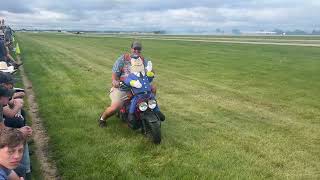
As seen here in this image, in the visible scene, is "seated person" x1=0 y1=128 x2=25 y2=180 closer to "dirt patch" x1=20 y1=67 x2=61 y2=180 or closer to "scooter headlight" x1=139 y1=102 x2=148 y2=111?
"dirt patch" x1=20 y1=67 x2=61 y2=180

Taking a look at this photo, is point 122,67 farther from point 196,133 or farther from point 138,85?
point 196,133

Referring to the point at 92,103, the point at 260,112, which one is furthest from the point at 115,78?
the point at 260,112

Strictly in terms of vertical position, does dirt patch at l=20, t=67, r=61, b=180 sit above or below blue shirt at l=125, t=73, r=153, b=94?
below

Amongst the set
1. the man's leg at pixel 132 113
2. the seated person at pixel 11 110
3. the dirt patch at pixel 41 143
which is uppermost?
the seated person at pixel 11 110

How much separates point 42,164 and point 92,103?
5311mm

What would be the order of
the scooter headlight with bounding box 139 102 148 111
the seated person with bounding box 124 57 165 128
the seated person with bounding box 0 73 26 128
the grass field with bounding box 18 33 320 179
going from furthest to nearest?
the seated person with bounding box 124 57 165 128 < the scooter headlight with bounding box 139 102 148 111 < the grass field with bounding box 18 33 320 179 < the seated person with bounding box 0 73 26 128

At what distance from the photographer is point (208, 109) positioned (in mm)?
12430

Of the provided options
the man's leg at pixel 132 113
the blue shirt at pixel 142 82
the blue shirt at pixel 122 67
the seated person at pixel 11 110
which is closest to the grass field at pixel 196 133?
the man's leg at pixel 132 113

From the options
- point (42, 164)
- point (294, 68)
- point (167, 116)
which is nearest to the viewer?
point (42, 164)

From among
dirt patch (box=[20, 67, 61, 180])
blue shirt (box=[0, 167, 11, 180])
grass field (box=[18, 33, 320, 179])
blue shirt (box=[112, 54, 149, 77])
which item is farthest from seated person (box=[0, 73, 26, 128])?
blue shirt (box=[112, 54, 149, 77])

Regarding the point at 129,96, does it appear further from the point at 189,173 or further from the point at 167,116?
the point at 189,173

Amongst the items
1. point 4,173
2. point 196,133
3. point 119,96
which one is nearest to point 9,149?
point 4,173

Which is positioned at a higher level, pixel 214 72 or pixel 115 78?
pixel 115 78

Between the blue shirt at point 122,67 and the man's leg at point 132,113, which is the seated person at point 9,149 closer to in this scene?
the man's leg at point 132,113
